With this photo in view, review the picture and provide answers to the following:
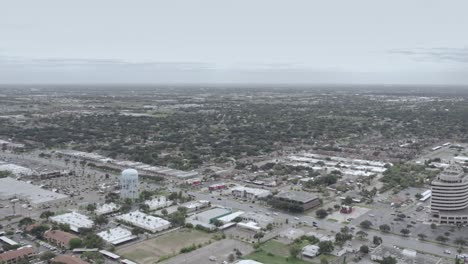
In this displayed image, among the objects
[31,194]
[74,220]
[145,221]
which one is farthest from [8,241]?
[31,194]

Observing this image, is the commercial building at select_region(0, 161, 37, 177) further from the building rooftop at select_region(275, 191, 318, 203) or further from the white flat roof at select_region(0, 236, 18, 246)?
the building rooftop at select_region(275, 191, 318, 203)

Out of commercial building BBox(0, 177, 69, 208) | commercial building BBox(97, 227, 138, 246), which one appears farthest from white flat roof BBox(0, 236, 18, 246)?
commercial building BBox(0, 177, 69, 208)

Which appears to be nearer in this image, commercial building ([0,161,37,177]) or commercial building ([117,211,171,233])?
commercial building ([117,211,171,233])

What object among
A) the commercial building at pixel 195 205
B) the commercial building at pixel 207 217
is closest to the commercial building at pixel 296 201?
the commercial building at pixel 207 217

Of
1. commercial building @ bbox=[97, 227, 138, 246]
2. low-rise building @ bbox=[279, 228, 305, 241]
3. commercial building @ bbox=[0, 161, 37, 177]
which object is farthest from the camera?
commercial building @ bbox=[0, 161, 37, 177]

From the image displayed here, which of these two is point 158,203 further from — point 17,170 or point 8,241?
point 17,170
